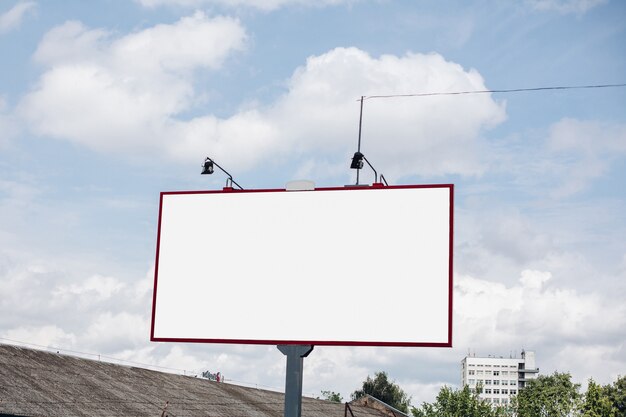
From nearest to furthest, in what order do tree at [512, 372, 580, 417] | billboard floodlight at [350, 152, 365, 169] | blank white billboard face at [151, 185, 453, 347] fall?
1. blank white billboard face at [151, 185, 453, 347]
2. billboard floodlight at [350, 152, 365, 169]
3. tree at [512, 372, 580, 417]

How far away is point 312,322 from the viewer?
727 inches

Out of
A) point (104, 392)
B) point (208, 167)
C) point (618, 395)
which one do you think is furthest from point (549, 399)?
point (208, 167)

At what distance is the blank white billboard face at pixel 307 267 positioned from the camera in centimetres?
1780

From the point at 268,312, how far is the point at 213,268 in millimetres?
1546

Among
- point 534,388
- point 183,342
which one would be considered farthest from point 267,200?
point 534,388

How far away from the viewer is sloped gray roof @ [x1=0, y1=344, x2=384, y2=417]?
26594mm

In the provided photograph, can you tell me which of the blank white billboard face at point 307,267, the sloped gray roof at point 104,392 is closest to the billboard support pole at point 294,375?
the blank white billboard face at point 307,267

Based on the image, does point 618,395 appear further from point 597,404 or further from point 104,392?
point 104,392

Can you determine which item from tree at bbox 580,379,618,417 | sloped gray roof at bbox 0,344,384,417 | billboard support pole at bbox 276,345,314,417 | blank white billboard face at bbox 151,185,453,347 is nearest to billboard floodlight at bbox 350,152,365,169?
blank white billboard face at bbox 151,185,453,347

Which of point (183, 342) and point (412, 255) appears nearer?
point (412, 255)

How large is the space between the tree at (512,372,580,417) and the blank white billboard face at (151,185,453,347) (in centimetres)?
9422

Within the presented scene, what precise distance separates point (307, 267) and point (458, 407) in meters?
77.8

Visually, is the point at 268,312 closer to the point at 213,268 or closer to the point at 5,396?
the point at 213,268

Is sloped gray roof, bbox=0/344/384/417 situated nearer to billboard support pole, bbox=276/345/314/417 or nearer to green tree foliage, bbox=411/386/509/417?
billboard support pole, bbox=276/345/314/417
